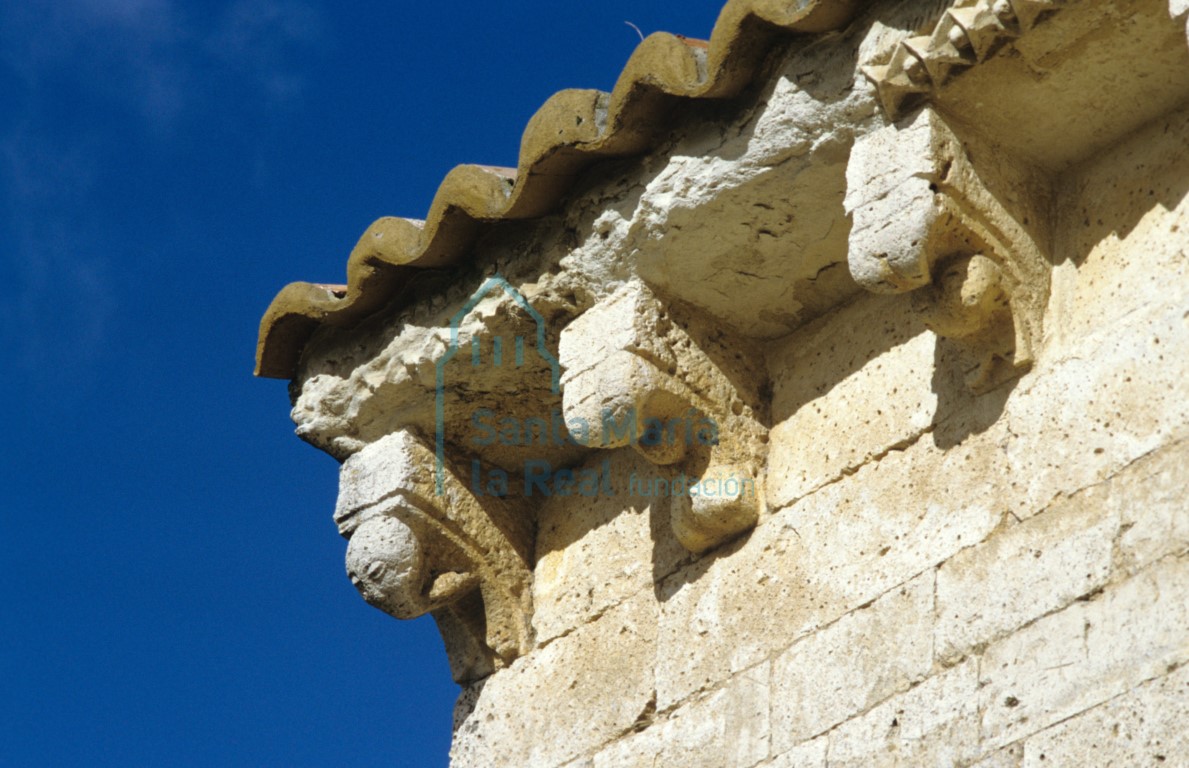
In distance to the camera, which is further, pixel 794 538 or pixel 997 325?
pixel 794 538

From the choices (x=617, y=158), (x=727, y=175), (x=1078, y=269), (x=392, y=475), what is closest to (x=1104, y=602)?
(x=1078, y=269)

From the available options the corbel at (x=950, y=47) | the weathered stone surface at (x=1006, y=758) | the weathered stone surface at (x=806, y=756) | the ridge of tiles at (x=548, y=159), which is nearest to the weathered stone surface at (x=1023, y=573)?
the weathered stone surface at (x=1006, y=758)

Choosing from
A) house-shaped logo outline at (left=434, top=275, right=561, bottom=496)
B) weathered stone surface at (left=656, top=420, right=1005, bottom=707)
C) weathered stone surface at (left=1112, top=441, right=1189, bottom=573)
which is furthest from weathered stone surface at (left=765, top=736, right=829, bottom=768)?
house-shaped logo outline at (left=434, top=275, right=561, bottom=496)

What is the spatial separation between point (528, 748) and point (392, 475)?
81cm

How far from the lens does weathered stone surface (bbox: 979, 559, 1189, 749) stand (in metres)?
3.68

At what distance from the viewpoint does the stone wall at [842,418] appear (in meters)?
3.93

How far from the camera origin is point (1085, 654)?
378 cm

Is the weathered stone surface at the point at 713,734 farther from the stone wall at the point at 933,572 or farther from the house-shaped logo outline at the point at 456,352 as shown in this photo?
the house-shaped logo outline at the point at 456,352

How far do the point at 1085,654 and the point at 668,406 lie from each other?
1.33 meters

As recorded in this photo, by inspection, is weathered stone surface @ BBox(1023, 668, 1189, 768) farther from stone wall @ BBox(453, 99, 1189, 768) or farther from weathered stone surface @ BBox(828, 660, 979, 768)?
weathered stone surface @ BBox(828, 660, 979, 768)

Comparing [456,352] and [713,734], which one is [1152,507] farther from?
[456,352]

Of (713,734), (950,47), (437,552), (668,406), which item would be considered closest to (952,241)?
(950,47)

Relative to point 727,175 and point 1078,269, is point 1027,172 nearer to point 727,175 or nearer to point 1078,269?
point 1078,269

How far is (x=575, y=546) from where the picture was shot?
533 centimetres
